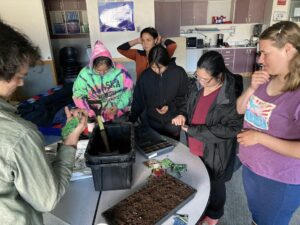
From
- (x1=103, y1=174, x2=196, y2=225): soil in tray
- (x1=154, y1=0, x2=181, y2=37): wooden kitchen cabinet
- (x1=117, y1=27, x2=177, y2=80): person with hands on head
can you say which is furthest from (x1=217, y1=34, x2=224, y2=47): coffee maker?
(x1=103, y1=174, x2=196, y2=225): soil in tray

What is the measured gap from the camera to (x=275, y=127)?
44.1 inches

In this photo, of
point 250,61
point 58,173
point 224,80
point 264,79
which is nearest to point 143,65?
point 224,80

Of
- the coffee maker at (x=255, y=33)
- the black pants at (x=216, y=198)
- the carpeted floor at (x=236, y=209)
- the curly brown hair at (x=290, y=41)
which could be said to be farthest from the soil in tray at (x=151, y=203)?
the coffee maker at (x=255, y=33)

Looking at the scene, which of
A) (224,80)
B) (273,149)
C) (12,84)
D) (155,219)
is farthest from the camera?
(224,80)

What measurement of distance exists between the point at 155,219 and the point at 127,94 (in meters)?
1.23

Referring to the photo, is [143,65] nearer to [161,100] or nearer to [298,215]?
[161,100]

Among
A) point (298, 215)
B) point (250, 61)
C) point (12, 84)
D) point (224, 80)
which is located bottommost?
point (298, 215)

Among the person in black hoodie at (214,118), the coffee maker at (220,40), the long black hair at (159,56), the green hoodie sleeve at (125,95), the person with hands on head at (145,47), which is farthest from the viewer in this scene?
the coffee maker at (220,40)

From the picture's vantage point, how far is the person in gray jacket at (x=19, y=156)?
69cm

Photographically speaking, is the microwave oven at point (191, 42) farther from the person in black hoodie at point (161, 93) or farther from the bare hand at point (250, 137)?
the bare hand at point (250, 137)

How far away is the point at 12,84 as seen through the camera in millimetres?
755

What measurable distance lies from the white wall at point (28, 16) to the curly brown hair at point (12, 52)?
3.77 m

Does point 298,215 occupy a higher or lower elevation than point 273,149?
lower

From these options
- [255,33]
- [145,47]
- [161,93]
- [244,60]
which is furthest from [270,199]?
[255,33]
